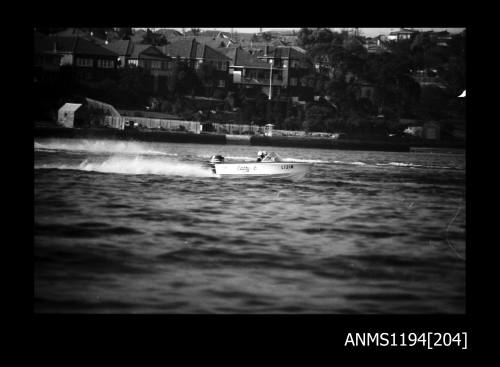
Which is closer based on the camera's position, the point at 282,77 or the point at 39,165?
the point at 39,165

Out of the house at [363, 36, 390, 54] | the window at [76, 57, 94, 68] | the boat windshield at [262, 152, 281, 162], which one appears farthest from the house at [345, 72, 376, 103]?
the window at [76, 57, 94, 68]

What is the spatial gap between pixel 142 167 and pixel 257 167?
90.9 inches

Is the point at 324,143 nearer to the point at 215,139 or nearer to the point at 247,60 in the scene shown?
the point at 215,139

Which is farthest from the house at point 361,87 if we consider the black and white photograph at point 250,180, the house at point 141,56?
the house at point 141,56

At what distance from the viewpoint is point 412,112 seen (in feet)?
27.6

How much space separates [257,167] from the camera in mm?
11023

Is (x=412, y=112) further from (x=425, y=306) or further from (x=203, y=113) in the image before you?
(x=425, y=306)

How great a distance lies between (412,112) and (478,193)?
2511 mm

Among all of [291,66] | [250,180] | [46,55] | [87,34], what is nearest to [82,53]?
[46,55]

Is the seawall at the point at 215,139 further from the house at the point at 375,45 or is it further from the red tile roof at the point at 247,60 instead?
the house at the point at 375,45

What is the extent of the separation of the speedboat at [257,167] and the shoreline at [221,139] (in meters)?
0.85
